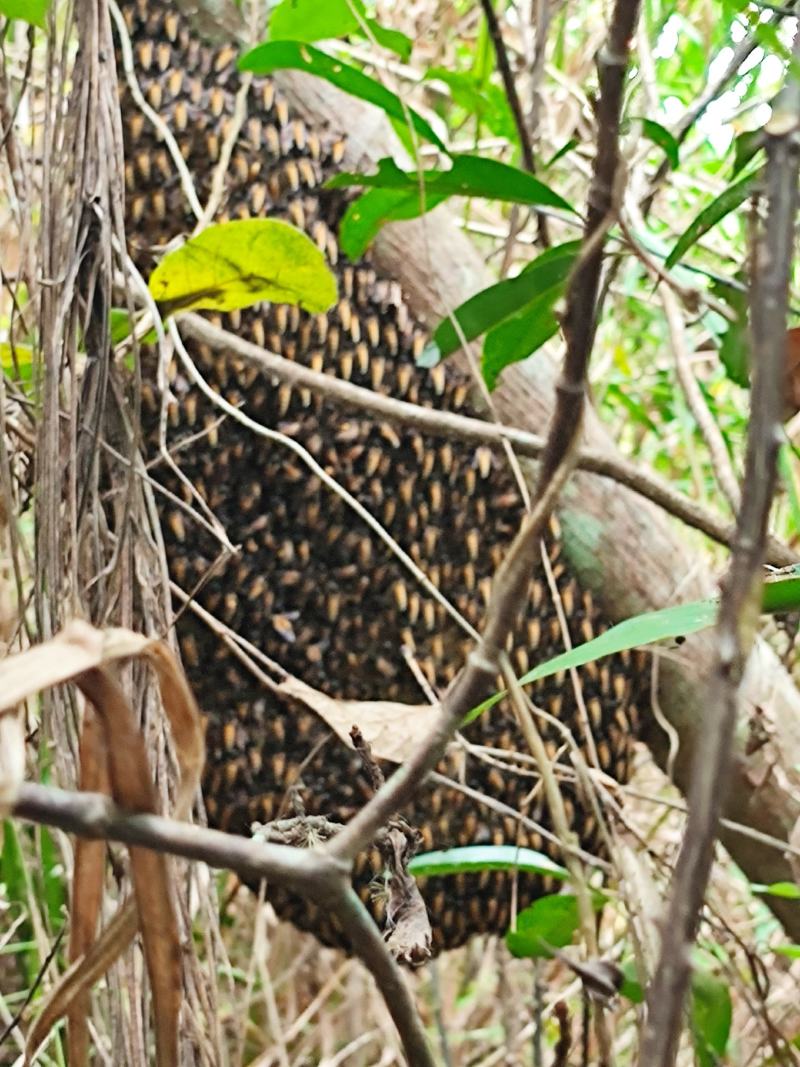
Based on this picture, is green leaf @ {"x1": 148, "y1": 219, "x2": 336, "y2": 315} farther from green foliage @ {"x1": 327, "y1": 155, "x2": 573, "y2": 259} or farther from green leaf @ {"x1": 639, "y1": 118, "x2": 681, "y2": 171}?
green leaf @ {"x1": 639, "y1": 118, "x2": 681, "y2": 171}

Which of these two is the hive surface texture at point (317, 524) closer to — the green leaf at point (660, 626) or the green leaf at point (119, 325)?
the green leaf at point (119, 325)

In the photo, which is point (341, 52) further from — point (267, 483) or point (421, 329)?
point (267, 483)

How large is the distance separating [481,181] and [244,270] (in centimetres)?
22

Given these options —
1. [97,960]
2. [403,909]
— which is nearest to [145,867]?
[97,960]

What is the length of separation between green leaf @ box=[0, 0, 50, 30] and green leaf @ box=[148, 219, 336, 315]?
224mm

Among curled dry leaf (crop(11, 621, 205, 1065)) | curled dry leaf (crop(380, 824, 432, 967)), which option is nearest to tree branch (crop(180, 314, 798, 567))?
curled dry leaf (crop(380, 824, 432, 967))

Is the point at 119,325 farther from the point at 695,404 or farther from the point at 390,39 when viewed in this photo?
the point at 695,404

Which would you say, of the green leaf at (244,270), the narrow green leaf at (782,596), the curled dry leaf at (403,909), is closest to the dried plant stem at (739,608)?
the curled dry leaf at (403,909)

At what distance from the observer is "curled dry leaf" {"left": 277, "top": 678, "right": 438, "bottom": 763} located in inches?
36.5

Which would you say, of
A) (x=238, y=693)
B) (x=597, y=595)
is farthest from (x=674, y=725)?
(x=238, y=693)

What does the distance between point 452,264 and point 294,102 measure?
0.27 metres

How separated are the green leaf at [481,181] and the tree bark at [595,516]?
35 cm

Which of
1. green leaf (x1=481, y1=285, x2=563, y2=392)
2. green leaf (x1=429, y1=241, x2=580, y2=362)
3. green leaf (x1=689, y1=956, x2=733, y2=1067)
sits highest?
green leaf (x1=429, y1=241, x2=580, y2=362)

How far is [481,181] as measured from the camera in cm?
92
